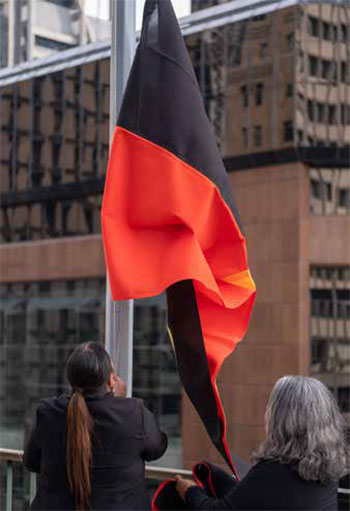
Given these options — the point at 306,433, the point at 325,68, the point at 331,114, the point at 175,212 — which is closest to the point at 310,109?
the point at 331,114

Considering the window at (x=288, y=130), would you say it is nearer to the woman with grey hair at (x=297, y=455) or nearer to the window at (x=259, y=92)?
the window at (x=259, y=92)

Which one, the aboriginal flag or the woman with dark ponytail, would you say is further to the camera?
the aboriginal flag

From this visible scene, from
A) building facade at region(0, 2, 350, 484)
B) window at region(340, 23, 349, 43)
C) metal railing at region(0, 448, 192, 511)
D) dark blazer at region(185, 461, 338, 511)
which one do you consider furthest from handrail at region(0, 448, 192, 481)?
window at region(340, 23, 349, 43)

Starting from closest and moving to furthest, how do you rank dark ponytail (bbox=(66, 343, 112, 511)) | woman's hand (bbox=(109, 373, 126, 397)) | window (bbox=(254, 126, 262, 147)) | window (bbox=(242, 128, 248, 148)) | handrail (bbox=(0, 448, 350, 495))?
dark ponytail (bbox=(66, 343, 112, 511)) → woman's hand (bbox=(109, 373, 126, 397)) → handrail (bbox=(0, 448, 350, 495)) → window (bbox=(254, 126, 262, 147)) → window (bbox=(242, 128, 248, 148))

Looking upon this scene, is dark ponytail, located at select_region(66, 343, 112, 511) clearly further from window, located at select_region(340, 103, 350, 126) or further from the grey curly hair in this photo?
window, located at select_region(340, 103, 350, 126)

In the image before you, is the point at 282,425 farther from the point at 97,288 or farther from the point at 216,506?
the point at 97,288

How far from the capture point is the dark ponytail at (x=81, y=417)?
3.16 m

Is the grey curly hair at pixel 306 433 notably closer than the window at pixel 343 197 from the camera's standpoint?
Yes

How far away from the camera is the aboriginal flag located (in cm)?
357

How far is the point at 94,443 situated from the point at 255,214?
1265cm

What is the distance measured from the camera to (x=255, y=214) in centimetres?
1569

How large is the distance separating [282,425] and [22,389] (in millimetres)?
15444

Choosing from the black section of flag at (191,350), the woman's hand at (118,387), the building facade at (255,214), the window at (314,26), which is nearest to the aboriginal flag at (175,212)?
the black section of flag at (191,350)

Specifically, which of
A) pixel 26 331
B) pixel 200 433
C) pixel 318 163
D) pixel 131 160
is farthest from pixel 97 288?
pixel 131 160
